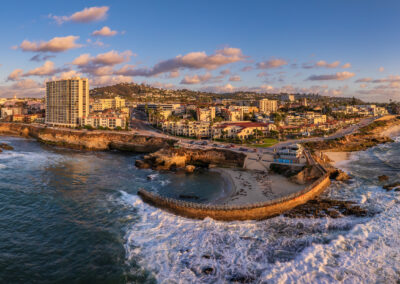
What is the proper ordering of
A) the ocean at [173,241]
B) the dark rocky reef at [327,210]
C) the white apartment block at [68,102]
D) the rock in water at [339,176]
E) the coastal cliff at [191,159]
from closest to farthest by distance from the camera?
the ocean at [173,241] → the dark rocky reef at [327,210] → the rock in water at [339,176] → the coastal cliff at [191,159] → the white apartment block at [68,102]

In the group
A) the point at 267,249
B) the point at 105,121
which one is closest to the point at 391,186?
the point at 267,249

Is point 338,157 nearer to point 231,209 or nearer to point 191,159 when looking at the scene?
point 191,159

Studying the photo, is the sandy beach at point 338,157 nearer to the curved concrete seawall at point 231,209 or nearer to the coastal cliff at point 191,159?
the coastal cliff at point 191,159

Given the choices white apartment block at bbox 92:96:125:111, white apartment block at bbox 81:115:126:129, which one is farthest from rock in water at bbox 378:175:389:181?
white apartment block at bbox 92:96:125:111

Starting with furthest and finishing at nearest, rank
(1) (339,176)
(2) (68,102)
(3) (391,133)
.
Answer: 1. (3) (391,133)
2. (2) (68,102)
3. (1) (339,176)

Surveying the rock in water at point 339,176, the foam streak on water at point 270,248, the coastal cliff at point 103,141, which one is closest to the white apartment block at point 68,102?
the coastal cliff at point 103,141

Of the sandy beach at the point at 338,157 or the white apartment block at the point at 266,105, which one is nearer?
the sandy beach at the point at 338,157

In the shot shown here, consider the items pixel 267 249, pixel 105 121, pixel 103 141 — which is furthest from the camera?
pixel 105 121
